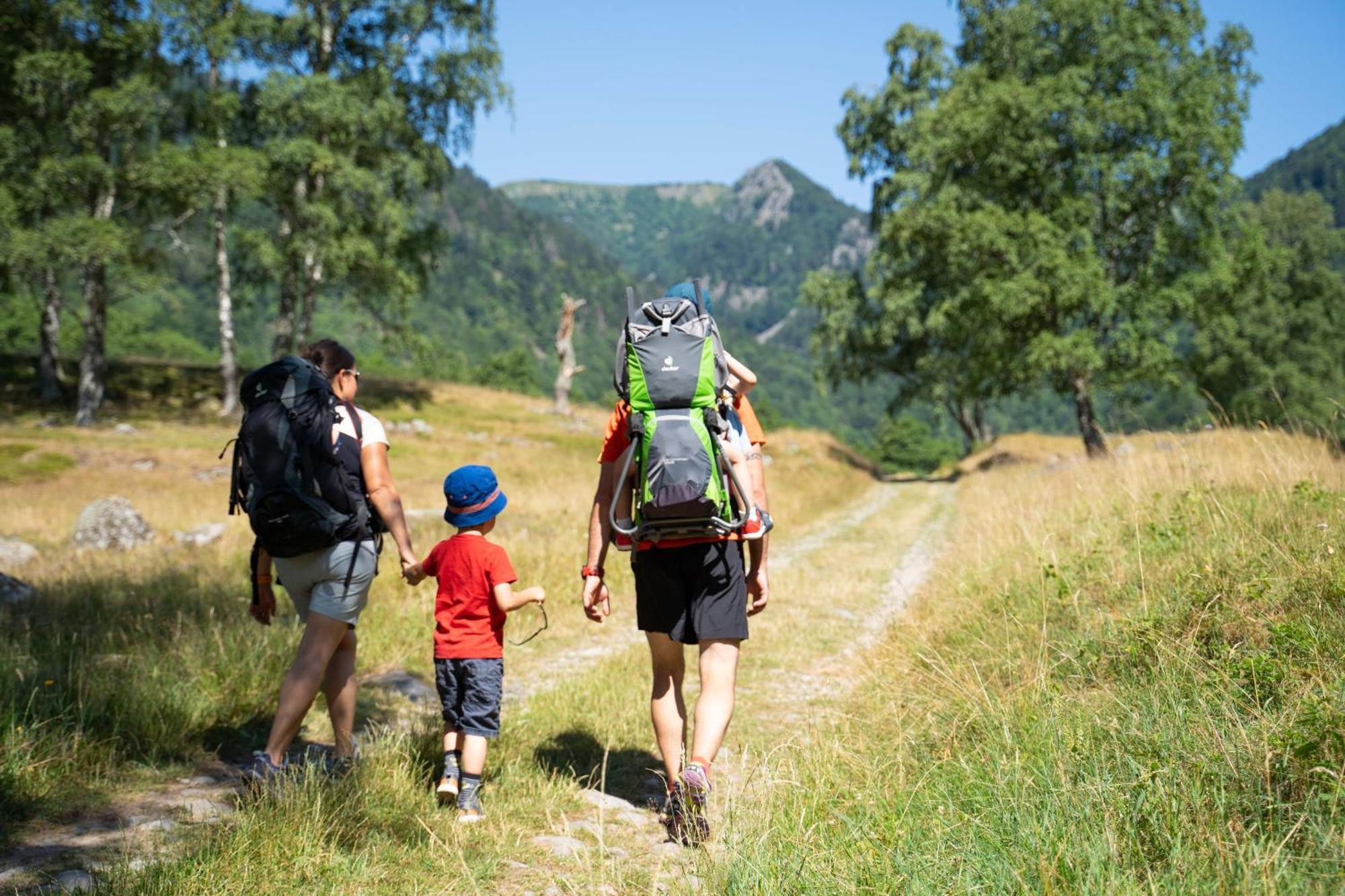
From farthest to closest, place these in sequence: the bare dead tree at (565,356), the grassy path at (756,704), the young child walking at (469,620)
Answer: the bare dead tree at (565,356) < the young child walking at (469,620) < the grassy path at (756,704)

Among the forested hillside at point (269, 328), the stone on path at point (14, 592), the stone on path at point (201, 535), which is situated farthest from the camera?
the forested hillside at point (269, 328)

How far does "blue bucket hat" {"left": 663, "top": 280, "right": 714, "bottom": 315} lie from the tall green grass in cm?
197

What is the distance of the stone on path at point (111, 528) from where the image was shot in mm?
12164

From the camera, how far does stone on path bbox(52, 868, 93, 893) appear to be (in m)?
2.74

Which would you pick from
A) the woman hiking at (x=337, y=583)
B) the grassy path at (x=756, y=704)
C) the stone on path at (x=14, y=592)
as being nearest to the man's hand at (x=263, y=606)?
the woman hiking at (x=337, y=583)

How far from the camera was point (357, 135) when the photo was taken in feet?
93.9

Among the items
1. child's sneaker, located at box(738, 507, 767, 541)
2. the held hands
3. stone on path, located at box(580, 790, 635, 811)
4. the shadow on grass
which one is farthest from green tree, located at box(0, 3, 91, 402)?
child's sneaker, located at box(738, 507, 767, 541)

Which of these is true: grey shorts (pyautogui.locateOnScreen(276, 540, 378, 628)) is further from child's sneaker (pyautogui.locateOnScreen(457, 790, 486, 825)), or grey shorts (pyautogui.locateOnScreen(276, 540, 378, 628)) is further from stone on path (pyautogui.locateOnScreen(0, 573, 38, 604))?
stone on path (pyautogui.locateOnScreen(0, 573, 38, 604))

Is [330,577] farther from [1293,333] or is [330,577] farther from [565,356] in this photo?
[1293,333]

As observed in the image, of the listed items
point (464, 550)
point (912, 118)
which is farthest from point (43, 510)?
point (912, 118)

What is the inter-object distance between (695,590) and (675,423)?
786mm

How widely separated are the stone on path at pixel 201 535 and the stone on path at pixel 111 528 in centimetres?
44

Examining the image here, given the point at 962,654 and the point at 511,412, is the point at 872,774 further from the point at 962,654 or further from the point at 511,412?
the point at 511,412

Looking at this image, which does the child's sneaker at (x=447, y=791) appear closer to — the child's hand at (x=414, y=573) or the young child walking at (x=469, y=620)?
the young child walking at (x=469, y=620)
